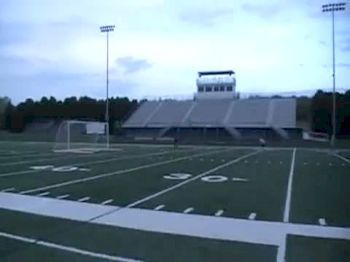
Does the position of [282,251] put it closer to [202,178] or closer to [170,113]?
[202,178]

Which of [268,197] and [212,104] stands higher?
[212,104]

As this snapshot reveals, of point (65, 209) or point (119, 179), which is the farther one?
point (119, 179)

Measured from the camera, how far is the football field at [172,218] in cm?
701

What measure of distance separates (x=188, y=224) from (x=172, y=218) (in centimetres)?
64

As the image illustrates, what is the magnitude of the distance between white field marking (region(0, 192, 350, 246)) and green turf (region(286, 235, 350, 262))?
0.24 metres

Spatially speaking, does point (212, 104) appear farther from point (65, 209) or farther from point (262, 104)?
point (65, 209)

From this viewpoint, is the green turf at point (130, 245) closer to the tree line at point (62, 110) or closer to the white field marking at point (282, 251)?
the white field marking at point (282, 251)

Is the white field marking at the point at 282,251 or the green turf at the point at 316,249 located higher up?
the white field marking at the point at 282,251

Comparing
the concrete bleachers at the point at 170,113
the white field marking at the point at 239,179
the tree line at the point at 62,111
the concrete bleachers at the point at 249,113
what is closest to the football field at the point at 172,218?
the white field marking at the point at 239,179

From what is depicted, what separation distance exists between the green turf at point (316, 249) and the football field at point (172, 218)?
0.01 meters

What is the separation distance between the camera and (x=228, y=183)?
15.5 meters

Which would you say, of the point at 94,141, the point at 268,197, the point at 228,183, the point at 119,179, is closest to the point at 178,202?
the point at 268,197

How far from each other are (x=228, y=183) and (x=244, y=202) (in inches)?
157

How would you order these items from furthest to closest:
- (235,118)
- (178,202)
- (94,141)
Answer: (235,118) < (94,141) < (178,202)
